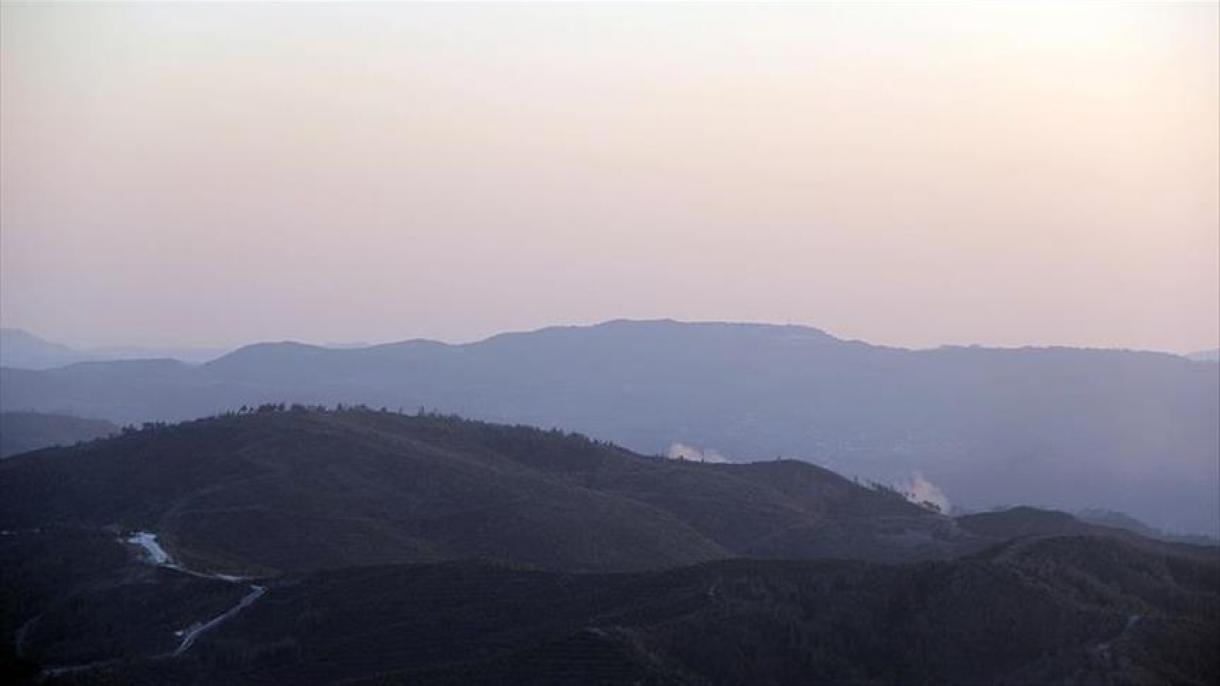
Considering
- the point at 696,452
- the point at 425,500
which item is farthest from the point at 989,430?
the point at 425,500

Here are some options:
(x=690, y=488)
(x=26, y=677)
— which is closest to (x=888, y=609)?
(x=26, y=677)

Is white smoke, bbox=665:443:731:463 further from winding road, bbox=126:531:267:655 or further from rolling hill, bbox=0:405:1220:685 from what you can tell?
winding road, bbox=126:531:267:655

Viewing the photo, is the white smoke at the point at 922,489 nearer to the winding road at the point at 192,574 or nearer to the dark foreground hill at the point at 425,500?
the dark foreground hill at the point at 425,500

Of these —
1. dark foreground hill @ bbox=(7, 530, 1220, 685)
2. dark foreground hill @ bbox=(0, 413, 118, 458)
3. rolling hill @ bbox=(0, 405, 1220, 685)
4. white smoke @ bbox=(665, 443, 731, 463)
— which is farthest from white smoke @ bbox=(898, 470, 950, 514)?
dark foreground hill @ bbox=(7, 530, 1220, 685)

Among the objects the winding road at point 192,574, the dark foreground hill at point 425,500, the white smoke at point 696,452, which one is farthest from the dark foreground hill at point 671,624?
the white smoke at point 696,452

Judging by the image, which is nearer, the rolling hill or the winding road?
the rolling hill
